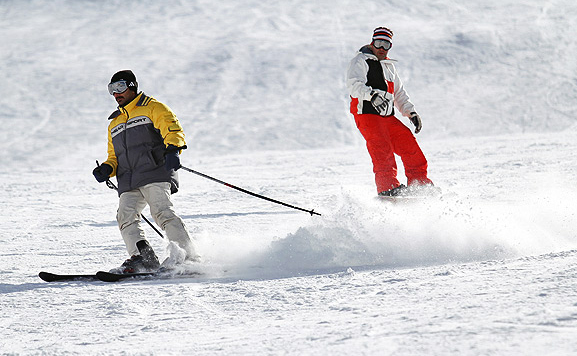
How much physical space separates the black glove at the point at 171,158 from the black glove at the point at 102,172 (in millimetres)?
471

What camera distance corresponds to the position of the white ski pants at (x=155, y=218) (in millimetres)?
4707

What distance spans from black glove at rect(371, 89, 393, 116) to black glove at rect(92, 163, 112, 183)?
2180 millimetres

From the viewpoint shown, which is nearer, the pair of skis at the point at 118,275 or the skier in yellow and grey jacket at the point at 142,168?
the pair of skis at the point at 118,275

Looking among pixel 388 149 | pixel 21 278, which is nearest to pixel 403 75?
pixel 388 149

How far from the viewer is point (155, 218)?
478 centimetres

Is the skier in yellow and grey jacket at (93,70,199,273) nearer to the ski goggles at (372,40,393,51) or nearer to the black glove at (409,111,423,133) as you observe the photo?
the ski goggles at (372,40,393,51)

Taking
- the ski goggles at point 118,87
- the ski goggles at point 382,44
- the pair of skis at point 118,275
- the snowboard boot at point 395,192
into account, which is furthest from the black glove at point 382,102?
the pair of skis at point 118,275

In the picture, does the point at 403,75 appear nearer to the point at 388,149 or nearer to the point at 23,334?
the point at 388,149

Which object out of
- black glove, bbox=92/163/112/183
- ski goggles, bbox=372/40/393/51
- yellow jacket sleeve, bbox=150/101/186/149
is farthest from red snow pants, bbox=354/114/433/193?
black glove, bbox=92/163/112/183

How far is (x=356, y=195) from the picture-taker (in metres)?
5.16

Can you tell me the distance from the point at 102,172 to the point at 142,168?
267 mm

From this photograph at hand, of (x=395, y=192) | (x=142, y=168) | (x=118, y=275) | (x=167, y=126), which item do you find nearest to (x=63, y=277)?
(x=118, y=275)

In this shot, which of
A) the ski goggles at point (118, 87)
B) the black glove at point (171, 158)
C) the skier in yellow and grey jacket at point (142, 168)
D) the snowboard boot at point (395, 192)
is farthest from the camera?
the snowboard boot at point (395, 192)

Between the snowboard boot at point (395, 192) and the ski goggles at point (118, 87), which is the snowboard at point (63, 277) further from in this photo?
the snowboard boot at point (395, 192)
